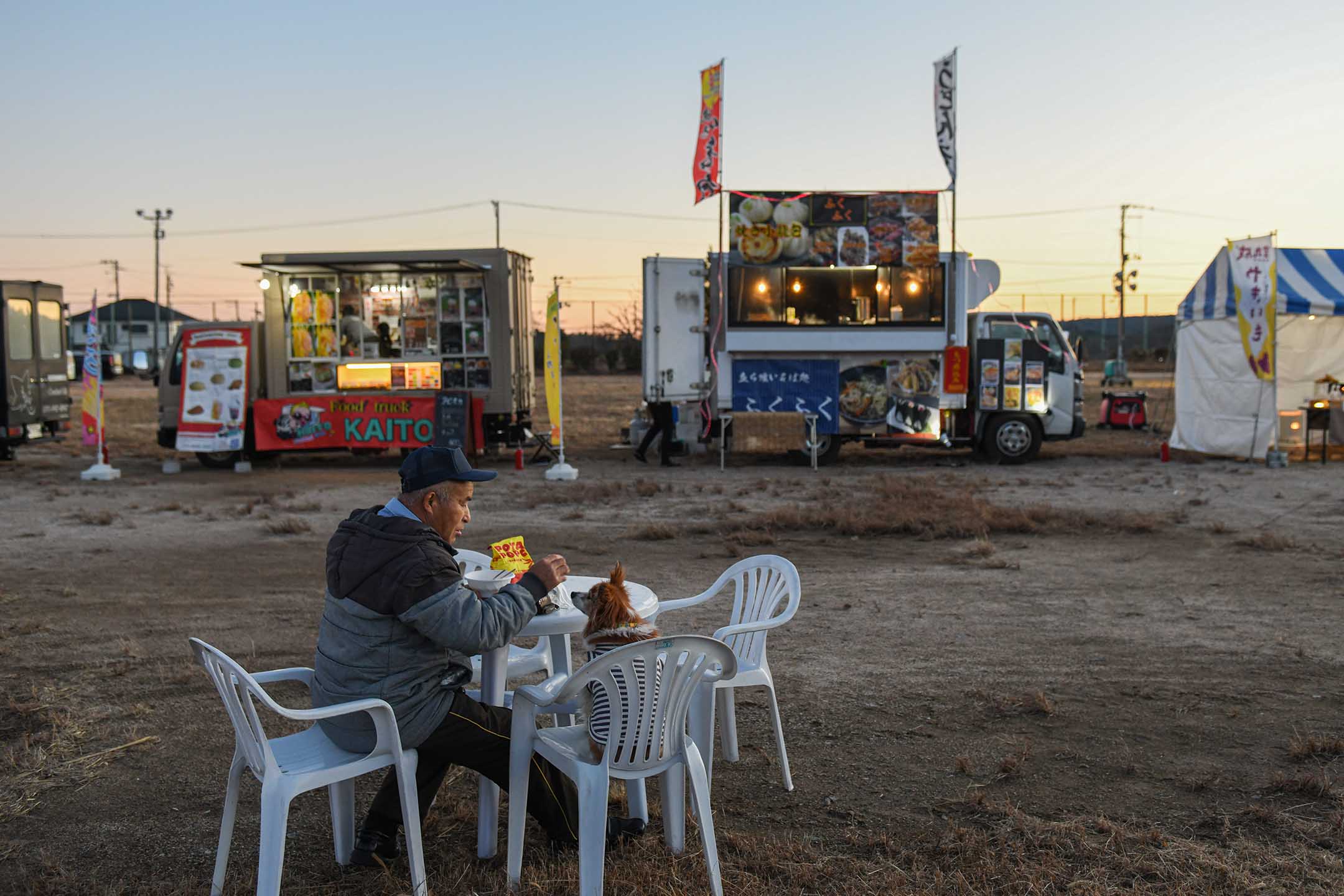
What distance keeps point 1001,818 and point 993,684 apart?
1.73 m

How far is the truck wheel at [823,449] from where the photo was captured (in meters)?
16.4

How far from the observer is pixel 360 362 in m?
16.8

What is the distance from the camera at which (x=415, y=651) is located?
11.4 feet

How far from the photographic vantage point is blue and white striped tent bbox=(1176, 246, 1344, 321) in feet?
52.0

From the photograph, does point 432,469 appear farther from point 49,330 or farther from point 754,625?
point 49,330

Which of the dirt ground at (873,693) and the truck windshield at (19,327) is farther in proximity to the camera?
the truck windshield at (19,327)

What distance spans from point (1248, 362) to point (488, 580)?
49.6 ft

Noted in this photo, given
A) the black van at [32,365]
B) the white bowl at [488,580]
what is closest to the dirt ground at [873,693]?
the white bowl at [488,580]

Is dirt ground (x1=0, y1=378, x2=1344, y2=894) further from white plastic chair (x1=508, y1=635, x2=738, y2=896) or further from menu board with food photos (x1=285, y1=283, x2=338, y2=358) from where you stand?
menu board with food photos (x1=285, y1=283, x2=338, y2=358)

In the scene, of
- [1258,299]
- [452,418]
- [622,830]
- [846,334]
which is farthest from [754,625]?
[1258,299]

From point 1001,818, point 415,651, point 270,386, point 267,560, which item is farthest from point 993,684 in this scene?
point 270,386

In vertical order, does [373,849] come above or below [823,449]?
below

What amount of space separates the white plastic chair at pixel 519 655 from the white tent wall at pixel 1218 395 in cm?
1414

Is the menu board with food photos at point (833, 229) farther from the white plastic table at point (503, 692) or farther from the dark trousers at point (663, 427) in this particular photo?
the white plastic table at point (503, 692)
